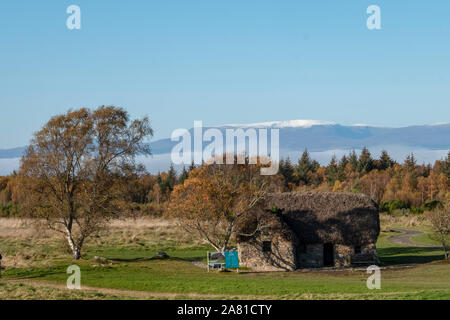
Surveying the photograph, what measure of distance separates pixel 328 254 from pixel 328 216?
2.71 m

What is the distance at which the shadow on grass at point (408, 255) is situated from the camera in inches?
1787

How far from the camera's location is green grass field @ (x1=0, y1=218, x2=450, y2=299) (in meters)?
24.9

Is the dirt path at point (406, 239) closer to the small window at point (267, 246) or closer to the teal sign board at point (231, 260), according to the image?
the small window at point (267, 246)

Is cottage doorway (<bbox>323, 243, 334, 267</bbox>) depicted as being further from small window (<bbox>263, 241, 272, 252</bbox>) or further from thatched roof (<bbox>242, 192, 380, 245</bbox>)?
small window (<bbox>263, 241, 272, 252</bbox>)

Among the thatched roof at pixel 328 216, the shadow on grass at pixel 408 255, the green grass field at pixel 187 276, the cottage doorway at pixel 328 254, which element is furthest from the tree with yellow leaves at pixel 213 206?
the shadow on grass at pixel 408 255

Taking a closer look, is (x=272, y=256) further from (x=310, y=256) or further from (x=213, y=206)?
(x=213, y=206)

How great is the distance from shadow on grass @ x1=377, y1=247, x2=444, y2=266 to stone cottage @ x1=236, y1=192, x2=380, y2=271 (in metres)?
2.90

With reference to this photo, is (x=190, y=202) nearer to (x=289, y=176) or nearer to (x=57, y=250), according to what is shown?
(x=57, y=250)

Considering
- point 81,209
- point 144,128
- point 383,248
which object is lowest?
point 383,248

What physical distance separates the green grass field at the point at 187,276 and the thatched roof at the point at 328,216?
316 cm
